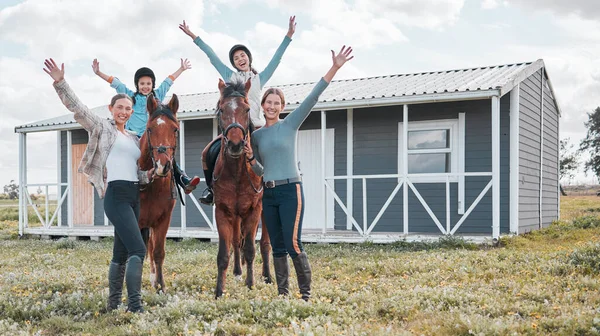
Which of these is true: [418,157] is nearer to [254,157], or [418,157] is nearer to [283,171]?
[254,157]

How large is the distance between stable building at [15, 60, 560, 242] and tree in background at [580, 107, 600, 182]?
37.5 metres

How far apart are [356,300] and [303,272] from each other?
25.9 inches

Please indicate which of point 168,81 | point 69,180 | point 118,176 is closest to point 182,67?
point 168,81

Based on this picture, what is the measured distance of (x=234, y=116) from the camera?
17.7ft

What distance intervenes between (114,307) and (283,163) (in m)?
2.12

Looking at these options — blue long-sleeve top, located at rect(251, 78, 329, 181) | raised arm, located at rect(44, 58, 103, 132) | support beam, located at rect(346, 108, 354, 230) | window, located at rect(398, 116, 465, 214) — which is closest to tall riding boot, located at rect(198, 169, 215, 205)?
blue long-sleeve top, located at rect(251, 78, 329, 181)

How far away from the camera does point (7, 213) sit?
26172 mm

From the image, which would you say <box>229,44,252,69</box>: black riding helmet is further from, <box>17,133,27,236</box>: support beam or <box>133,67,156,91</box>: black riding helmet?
<box>17,133,27,236</box>: support beam

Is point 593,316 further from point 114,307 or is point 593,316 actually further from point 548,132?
point 548,132

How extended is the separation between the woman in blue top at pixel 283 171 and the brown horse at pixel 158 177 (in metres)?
0.75

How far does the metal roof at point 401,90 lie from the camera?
35.8 feet

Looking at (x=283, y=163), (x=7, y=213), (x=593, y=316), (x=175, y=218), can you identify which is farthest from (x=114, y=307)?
(x=7, y=213)

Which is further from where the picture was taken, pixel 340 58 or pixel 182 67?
pixel 182 67

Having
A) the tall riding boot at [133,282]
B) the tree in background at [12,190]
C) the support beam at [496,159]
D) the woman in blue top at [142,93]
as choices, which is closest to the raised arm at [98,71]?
the woman in blue top at [142,93]
